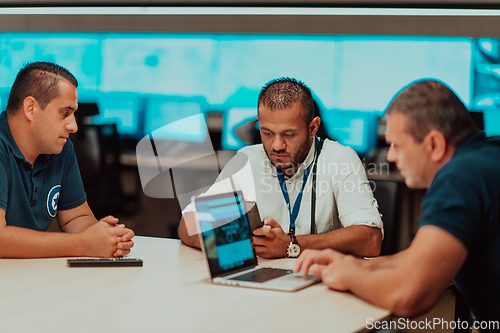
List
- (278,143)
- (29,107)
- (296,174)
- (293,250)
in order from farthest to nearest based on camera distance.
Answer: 1. (296,174)
2. (278,143)
3. (29,107)
4. (293,250)

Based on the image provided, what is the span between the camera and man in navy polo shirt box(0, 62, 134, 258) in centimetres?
176

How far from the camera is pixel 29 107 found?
78.5 inches

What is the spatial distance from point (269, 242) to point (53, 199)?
1.01 metres

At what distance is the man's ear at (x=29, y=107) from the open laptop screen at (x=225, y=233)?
0.94 m

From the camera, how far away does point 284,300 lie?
4.28ft

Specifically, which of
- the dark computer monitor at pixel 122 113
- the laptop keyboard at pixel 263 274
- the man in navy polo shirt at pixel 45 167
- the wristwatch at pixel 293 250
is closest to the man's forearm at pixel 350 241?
the wristwatch at pixel 293 250

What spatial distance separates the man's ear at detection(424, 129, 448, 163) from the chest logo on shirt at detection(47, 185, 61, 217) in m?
1.58

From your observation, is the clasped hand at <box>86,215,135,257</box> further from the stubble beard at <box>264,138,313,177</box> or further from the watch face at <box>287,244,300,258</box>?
the stubble beard at <box>264,138,313,177</box>

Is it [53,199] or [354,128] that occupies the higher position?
[354,128]

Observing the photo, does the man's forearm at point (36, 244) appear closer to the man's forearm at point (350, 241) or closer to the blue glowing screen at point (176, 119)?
the man's forearm at point (350, 241)

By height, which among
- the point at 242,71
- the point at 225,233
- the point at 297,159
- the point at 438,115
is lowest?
the point at 225,233

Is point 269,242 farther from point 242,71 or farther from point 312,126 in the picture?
point 242,71

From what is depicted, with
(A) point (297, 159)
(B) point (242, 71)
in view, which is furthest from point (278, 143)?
(B) point (242, 71)

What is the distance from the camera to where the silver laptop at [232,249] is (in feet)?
4.74
